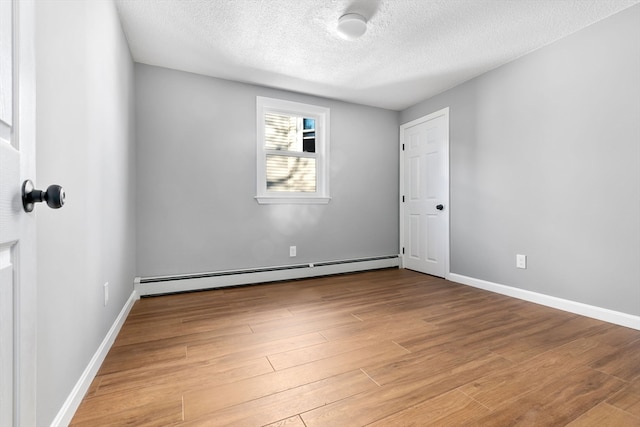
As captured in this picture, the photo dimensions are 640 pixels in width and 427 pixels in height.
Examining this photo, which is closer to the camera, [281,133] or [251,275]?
[251,275]

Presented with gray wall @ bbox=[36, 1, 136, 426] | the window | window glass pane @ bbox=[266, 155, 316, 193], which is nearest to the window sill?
the window

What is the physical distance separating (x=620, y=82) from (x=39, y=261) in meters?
3.59

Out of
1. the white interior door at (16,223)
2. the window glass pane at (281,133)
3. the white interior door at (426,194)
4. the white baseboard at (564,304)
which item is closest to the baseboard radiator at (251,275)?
the white interior door at (426,194)

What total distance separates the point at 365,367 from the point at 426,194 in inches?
112

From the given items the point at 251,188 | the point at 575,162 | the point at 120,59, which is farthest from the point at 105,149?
the point at 575,162

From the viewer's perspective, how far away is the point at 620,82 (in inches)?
84.2

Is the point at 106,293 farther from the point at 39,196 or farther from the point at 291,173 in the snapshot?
the point at 291,173

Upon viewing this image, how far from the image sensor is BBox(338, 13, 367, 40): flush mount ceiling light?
2.16m

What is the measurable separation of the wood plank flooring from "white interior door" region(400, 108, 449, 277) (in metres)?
1.21

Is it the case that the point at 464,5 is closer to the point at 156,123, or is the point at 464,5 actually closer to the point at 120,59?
the point at 120,59

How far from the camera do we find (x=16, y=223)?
550mm

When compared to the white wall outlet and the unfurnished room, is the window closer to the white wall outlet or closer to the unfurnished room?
the unfurnished room

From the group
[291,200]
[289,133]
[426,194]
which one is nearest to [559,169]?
[426,194]

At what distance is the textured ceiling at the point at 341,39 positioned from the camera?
2.10 metres
